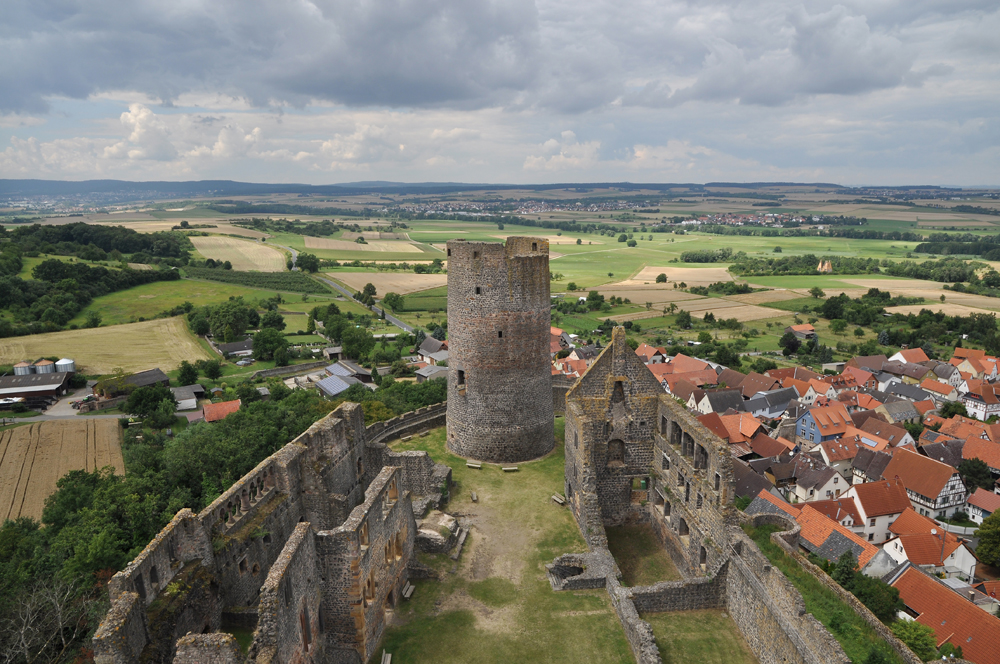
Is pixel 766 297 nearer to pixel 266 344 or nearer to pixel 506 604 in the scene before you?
pixel 266 344

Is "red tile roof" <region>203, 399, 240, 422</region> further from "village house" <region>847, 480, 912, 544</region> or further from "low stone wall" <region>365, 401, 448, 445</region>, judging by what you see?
"village house" <region>847, 480, 912, 544</region>

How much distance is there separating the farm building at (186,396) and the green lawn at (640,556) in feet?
164

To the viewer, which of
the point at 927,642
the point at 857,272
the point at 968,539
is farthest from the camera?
the point at 857,272

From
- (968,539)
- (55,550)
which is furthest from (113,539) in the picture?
(968,539)

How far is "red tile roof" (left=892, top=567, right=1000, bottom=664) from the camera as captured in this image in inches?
971

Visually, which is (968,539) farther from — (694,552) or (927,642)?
(694,552)

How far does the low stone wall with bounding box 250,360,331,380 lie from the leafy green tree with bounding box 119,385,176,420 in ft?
51.8

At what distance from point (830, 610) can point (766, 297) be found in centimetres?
11811

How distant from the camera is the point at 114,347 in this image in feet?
239

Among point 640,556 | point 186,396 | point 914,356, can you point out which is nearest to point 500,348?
point 640,556

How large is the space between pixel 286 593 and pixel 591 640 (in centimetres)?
952

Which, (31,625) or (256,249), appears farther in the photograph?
(256,249)

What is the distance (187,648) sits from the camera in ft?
36.2

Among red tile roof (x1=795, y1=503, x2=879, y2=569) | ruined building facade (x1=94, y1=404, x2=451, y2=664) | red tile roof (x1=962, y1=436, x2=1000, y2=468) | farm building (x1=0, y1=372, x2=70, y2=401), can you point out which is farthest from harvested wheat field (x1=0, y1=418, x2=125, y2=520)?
red tile roof (x1=962, y1=436, x2=1000, y2=468)
